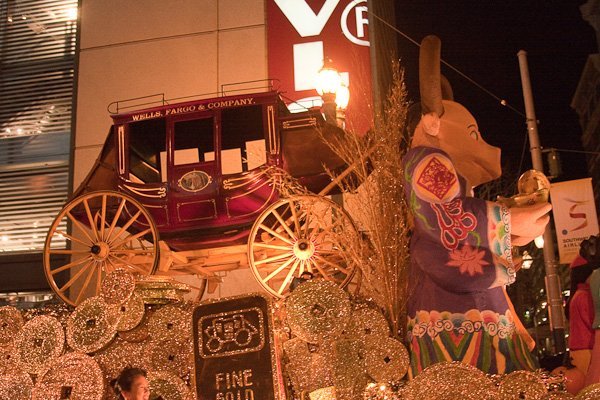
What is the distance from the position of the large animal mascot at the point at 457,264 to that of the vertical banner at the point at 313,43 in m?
4.71

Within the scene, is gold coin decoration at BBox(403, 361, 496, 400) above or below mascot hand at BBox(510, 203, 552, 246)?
below

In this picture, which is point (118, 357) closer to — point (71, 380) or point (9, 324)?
point (71, 380)

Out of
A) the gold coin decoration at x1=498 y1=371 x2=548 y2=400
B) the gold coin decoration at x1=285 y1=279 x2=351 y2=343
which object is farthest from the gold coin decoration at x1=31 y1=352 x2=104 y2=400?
the gold coin decoration at x1=498 y1=371 x2=548 y2=400

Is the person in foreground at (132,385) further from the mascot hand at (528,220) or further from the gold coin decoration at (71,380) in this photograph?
the mascot hand at (528,220)

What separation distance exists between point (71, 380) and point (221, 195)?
2.21 metres

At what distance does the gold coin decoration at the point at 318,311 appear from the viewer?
13.8 feet

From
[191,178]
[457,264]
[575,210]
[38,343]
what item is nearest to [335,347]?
[457,264]

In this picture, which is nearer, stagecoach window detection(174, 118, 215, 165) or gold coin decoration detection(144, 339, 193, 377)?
gold coin decoration detection(144, 339, 193, 377)

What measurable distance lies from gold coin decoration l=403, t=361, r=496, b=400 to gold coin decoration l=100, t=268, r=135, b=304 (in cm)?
213

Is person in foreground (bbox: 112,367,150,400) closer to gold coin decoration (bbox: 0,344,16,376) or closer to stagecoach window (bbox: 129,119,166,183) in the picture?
gold coin decoration (bbox: 0,344,16,376)

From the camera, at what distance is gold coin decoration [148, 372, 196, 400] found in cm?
432

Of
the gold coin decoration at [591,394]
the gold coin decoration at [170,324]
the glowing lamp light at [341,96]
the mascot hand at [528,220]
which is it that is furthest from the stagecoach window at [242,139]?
the gold coin decoration at [591,394]

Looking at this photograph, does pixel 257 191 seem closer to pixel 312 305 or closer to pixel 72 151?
pixel 312 305

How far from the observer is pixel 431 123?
167 inches
